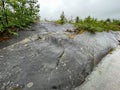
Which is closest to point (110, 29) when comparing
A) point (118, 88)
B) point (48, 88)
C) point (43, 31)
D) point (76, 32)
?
point (76, 32)

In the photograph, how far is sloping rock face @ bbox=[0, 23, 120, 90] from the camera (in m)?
5.18

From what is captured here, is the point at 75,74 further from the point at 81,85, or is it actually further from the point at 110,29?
the point at 110,29

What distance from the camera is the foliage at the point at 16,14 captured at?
26.1ft

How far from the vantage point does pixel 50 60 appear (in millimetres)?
6059

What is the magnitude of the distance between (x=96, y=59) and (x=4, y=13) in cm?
373

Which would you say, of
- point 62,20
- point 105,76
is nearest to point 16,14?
point 62,20

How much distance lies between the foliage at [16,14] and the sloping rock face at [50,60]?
86cm

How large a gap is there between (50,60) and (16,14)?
3.23 metres

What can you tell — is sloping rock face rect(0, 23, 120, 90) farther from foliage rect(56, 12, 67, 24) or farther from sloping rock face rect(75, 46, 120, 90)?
foliage rect(56, 12, 67, 24)

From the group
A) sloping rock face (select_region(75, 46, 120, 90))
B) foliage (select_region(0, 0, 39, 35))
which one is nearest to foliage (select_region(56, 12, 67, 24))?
foliage (select_region(0, 0, 39, 35))

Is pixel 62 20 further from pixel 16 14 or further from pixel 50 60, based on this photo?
pixel 50 60

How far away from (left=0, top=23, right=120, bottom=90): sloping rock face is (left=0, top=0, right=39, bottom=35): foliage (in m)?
0.86

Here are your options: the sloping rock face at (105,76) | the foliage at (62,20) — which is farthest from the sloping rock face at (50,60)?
the foliage at (62,20)

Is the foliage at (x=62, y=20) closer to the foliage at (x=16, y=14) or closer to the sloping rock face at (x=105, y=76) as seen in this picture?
the foliage at (x=16, y=14)
